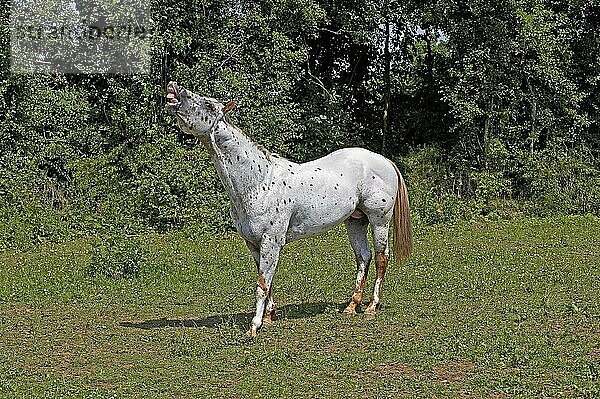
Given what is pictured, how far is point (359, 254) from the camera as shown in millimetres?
9414

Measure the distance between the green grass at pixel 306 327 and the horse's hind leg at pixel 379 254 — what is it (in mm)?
165

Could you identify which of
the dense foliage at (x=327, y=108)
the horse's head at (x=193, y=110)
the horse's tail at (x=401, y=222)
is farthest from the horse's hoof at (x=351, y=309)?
the dense foliage at (x=327, y=108)

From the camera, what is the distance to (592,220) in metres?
17.1

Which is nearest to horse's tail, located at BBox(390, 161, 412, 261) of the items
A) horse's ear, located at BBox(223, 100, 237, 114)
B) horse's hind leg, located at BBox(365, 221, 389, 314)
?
horse's hind leg, located at BBox(365, 221, 389, 314)

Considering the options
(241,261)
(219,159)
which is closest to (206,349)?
(219,159)

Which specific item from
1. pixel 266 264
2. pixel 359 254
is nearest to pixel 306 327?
pixel 266 264

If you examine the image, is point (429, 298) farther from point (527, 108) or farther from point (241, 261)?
point (527, 108)

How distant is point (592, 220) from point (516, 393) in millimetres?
11883

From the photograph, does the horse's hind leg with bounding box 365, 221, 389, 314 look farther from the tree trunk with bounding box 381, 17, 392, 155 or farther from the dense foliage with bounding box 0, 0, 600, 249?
the tree trunk with bounding box 381, 17, 392, 155

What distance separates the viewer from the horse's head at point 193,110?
7.93 m

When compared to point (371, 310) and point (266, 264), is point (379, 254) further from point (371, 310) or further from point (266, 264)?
point (266, 264)

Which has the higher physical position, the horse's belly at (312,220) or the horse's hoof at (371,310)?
the horse's belly at (312,220)

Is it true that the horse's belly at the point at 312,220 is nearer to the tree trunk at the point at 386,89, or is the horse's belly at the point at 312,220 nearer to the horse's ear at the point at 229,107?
the horse's ear at the point at 229,107

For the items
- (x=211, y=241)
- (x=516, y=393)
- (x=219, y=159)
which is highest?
(x=219, y=159)
